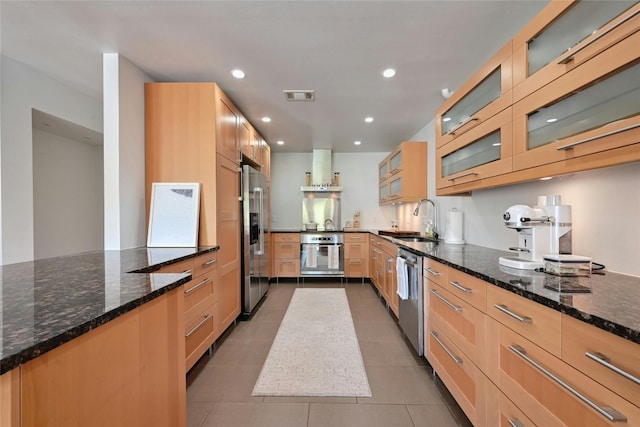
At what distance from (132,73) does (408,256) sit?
9.51 feet

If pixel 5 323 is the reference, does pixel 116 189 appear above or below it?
above

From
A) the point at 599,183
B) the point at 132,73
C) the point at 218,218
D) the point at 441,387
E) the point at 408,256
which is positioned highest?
the point at 132,73

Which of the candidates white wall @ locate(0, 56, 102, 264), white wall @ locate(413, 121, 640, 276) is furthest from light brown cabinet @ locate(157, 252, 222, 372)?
white wall @ locate(413, 121, 640, 276)

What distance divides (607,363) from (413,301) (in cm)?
155

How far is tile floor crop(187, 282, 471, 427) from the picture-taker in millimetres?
1518

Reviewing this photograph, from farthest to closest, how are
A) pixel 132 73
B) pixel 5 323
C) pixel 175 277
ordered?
pixel 132 73 → pixel 175 277 → pixel 5 323

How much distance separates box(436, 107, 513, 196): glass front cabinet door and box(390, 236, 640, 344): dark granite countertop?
639 mm

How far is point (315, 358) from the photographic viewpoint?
2.15 m

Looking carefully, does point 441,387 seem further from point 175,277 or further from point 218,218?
point 218,218

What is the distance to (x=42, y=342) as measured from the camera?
565 mm

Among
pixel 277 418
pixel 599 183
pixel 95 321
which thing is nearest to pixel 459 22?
pixel 599 183

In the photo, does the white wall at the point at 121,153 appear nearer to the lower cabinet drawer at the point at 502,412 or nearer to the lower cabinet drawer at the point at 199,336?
the lower cabinet drawer at the point at 199,336

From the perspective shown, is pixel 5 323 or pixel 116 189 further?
pixel 116 189

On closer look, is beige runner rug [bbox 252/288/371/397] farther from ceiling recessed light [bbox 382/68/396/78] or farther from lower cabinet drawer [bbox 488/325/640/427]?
ceiling recessed light [bbox 382/68/396/78]
